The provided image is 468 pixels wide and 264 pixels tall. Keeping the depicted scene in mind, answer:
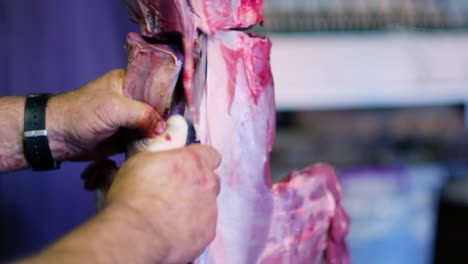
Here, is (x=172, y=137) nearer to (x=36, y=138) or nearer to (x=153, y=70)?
(x=153, y=70)

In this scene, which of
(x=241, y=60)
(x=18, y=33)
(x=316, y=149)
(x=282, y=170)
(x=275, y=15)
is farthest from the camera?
(x=316, y=149)

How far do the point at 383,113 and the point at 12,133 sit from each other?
5.97ft

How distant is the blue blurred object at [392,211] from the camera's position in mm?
2053

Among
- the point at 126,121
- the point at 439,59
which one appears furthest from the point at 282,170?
the point at 126,121

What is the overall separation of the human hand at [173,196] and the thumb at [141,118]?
38 millimetres

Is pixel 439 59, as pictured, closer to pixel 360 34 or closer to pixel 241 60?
pixel 360 34

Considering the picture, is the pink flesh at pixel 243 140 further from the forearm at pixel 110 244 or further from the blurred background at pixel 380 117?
the blurred background at pixel 380 117

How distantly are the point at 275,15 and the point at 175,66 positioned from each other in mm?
1318

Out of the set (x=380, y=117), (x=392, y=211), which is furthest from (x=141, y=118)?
(x=380, y=117)

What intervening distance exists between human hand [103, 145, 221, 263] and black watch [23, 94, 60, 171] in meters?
0.25

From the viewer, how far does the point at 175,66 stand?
0.65 metres

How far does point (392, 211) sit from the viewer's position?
2.09m

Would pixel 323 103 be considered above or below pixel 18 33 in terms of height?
below

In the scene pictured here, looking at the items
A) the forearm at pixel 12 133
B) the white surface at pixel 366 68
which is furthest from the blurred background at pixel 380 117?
the forearm at pixel 12 133
